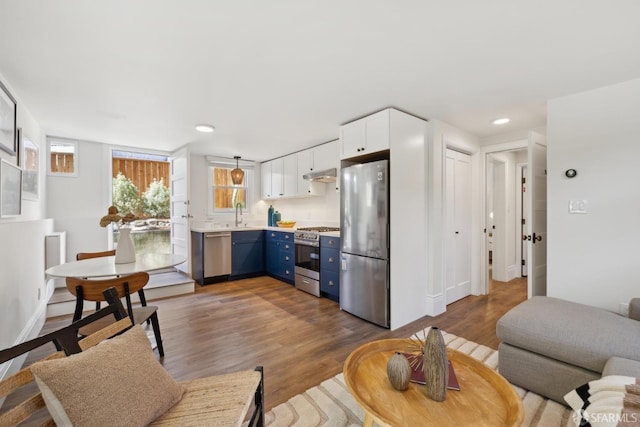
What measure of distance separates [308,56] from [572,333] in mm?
2481

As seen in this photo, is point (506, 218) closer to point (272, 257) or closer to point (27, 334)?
point (272, 257)

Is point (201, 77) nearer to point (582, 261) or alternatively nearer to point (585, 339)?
point (585, 339)

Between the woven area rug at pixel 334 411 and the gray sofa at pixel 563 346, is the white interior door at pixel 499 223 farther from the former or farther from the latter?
the woven area rug at pixel 334 411

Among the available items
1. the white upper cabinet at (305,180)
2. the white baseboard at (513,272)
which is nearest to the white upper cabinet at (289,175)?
the white upper cabinet at (305,180)

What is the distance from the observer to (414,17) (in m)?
1.54

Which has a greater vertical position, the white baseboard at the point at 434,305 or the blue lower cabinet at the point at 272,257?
the blue lower cabinet at the point at 272,257

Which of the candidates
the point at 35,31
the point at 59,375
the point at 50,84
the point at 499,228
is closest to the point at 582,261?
the point at 499,228

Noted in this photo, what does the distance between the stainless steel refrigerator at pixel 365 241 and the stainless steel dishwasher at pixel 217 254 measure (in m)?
2.29

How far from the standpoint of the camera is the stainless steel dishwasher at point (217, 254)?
4.48 meters

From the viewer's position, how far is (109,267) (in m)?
2.34

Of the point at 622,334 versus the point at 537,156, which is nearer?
the point at 622,334

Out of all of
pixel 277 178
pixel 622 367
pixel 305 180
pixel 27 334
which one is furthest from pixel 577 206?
pixel 27 334

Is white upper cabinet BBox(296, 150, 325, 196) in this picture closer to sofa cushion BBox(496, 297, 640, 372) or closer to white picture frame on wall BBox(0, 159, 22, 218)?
sofa cushion BBox(496, 297, 640, 372)

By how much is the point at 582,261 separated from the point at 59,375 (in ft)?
11.6
